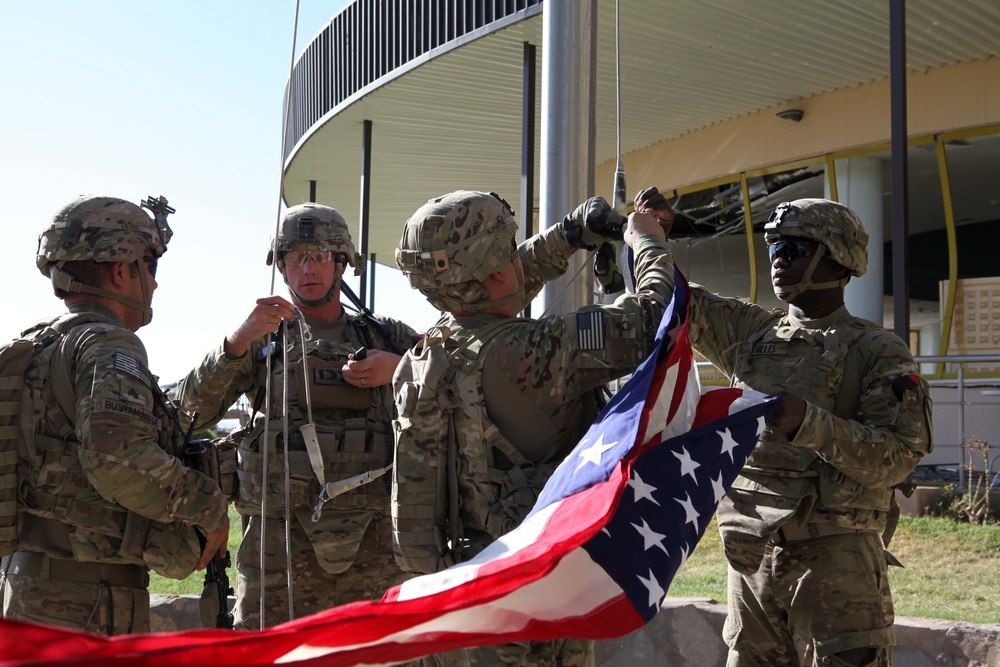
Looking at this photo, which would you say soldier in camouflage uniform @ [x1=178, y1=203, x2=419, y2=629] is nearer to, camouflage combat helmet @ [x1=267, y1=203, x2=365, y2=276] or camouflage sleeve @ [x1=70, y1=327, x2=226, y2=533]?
camouflage combat helmet @ [x1=267, y1=203, x2=365, y2=276]

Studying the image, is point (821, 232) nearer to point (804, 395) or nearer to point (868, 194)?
point (804, 395)

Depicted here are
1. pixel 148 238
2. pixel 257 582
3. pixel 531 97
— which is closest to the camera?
pixel 148 238

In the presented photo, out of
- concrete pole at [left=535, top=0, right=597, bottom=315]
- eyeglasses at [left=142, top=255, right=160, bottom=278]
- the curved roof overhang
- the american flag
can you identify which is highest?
the curved roof overhang

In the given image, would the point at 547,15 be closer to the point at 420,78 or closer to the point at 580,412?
the point at 580,412

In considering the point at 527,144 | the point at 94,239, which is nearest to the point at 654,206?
the point at 94,239

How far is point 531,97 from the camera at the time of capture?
1108 cm

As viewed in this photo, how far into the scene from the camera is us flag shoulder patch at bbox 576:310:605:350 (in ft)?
9.63

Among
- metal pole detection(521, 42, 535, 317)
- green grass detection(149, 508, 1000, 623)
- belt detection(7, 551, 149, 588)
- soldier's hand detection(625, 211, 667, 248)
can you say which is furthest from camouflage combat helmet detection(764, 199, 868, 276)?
metal pole detection(521, 42, 535, 317)

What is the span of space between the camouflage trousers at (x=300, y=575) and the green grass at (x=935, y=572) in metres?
2.53

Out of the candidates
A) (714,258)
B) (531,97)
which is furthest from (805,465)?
(714,258)

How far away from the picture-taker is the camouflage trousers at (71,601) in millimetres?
3355

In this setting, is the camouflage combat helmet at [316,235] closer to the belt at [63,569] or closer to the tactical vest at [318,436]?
the tactical vest at [318,436]

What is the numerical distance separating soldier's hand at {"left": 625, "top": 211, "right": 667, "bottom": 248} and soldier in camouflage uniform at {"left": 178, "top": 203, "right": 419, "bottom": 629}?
135 cm

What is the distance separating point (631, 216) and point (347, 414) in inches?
68.0
